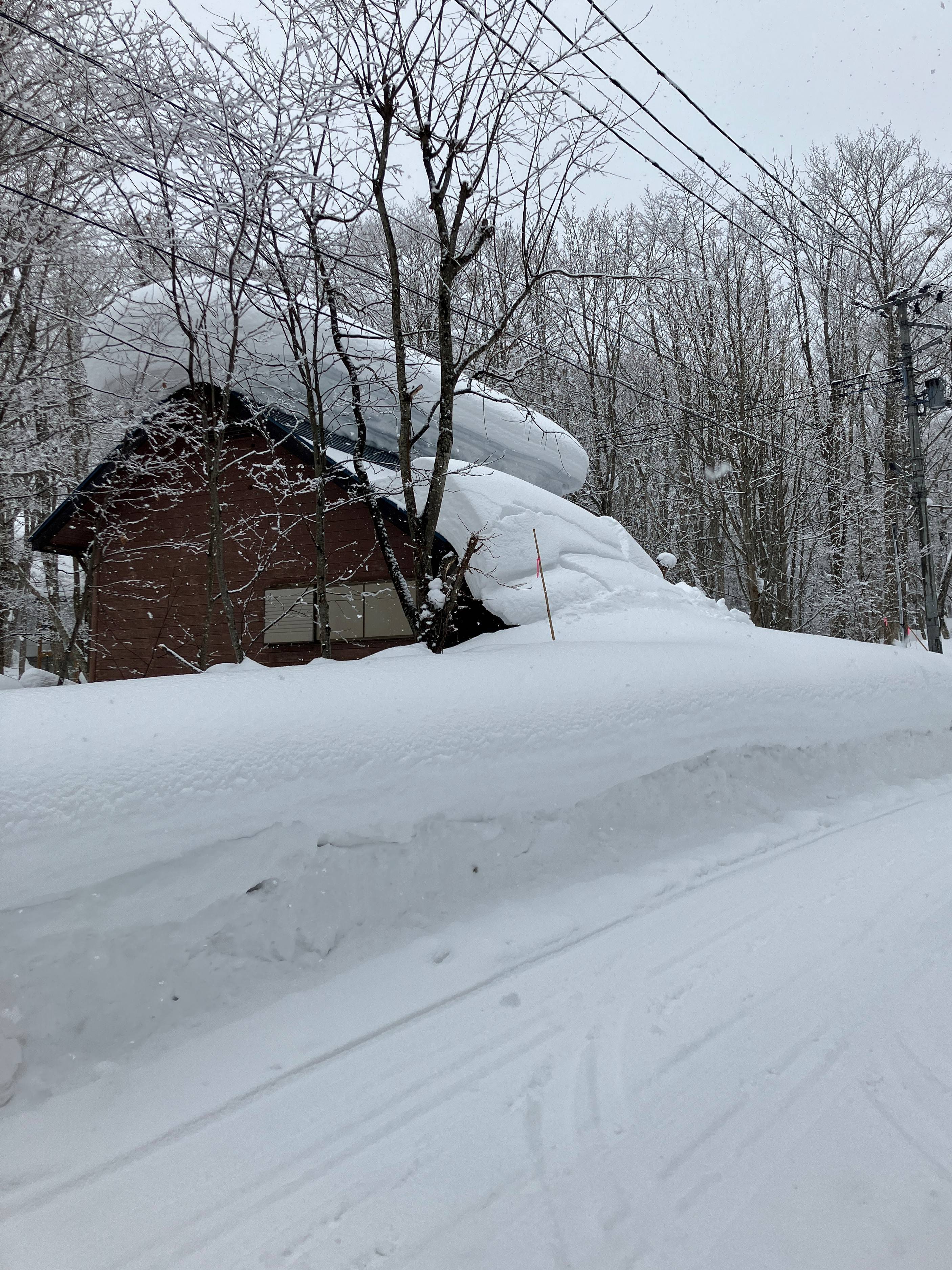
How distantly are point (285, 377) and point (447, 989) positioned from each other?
7692mm

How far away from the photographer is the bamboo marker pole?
25.7 feet

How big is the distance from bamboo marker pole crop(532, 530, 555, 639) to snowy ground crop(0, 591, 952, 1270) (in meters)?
1.97

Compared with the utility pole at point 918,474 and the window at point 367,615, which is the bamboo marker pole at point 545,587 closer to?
the window at point 367,615

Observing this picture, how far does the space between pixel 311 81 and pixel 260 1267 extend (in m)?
7.79

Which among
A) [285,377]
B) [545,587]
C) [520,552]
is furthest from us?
[520,552]

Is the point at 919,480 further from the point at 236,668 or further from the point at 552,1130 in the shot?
the point at 552,1130

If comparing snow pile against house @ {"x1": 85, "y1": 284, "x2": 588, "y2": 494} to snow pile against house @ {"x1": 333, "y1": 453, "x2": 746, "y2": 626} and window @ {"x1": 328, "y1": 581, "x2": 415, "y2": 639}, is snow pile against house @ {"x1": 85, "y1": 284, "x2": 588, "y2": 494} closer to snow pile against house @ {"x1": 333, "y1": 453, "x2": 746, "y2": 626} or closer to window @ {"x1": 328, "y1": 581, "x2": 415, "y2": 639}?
snow pile against house @ {"x1": 333, "y1": 453, "x2": 746, "y2": 626}

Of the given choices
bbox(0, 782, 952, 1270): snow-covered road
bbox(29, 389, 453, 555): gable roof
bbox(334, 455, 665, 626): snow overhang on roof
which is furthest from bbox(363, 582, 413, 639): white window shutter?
bbox(0, 782, 952, 1270): snow-covered road

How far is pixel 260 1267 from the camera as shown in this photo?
204cm

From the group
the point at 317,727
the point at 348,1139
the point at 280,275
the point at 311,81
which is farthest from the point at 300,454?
the point at 348,1139

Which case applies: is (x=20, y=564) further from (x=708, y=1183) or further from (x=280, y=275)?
(x=708, y=1183)

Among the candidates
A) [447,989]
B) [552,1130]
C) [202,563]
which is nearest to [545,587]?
[447,989]

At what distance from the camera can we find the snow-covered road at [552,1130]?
2.09 meters

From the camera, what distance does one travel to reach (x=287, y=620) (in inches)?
456
